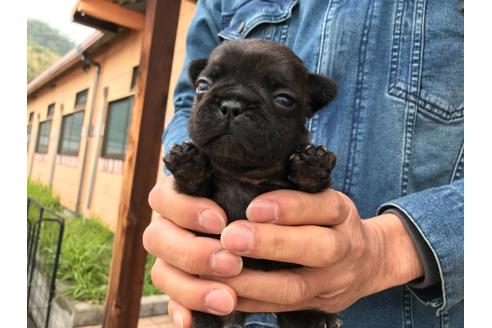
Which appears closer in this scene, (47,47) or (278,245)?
(278,245)

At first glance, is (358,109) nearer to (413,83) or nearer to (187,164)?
Result: (413,83)

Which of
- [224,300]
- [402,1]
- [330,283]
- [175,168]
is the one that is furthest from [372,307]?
[402,1]

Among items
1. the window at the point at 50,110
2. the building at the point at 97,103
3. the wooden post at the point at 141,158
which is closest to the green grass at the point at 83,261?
the building at the point at 97,103

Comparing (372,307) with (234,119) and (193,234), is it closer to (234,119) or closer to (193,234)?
(193,234)

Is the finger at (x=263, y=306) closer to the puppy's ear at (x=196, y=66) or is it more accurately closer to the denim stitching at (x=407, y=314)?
the denim stitching at (x=407, y=314)

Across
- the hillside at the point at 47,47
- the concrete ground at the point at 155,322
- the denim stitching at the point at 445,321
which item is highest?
the hillside at the point at 47,47

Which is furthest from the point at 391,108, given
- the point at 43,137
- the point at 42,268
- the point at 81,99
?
the point at 43,137
